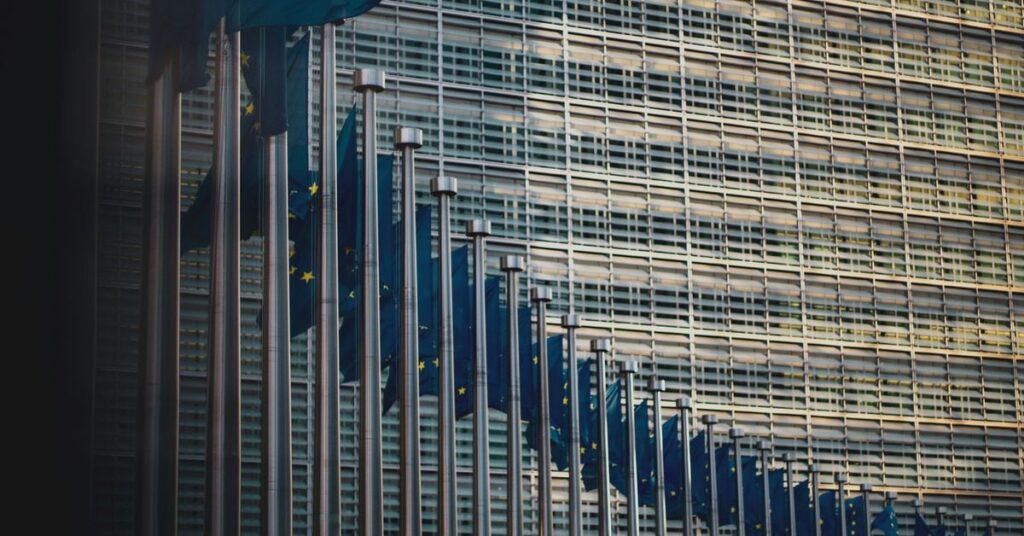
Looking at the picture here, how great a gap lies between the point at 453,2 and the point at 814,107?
20802 mm

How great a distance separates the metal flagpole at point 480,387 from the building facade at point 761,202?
1055 inches

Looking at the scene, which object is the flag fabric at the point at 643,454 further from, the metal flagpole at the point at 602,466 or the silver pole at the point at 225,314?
the silver pole at the point at 225,314

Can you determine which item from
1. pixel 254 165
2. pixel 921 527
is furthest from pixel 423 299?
pixel 921 527

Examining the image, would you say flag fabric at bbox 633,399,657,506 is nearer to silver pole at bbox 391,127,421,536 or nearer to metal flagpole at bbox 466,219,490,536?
metal flagpole at bbox 466,219,490,536

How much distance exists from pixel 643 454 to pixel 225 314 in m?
30.4

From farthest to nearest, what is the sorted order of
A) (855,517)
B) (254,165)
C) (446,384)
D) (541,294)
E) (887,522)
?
(855,517) → (887,522) → (541,294) → (446,384) → (254,165)

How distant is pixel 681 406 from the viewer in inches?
1997

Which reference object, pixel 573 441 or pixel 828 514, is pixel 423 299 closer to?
pixel 573 441

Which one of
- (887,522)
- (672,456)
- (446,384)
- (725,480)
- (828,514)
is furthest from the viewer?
(828,514)

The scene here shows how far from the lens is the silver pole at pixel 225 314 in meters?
20.7

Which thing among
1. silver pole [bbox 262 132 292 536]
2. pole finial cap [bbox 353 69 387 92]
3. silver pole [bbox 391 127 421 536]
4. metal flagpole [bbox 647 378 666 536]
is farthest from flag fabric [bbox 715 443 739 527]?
silver pole [bbox 262 132 292 536]

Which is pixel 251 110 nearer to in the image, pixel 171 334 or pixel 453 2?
pixel 171 334

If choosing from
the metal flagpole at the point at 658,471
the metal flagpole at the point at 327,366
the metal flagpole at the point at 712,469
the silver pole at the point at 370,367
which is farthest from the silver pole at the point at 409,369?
the metal flagpole at the point at 712,469

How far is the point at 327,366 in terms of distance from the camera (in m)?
25.7
